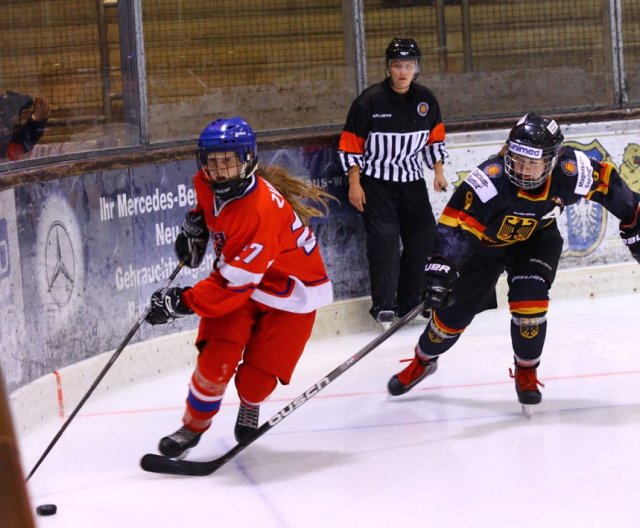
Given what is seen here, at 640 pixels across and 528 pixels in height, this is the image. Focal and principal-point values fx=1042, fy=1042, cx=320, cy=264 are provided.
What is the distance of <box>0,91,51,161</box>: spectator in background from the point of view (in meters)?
3.71

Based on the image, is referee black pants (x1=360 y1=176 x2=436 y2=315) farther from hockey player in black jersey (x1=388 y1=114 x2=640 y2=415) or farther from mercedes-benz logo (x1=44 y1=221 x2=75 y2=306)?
mercedes-benz logo (x1=44 y1=221 x2=75 y2=306)

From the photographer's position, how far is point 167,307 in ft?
9.47

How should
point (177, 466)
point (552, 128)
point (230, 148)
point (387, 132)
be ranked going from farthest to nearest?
point (387, 132) < point (552, 128) < point (177, 466) < point (230, 148)

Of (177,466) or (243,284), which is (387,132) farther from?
(177,466)

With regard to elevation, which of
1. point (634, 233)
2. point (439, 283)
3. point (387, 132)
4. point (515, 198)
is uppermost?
point (387, 132)

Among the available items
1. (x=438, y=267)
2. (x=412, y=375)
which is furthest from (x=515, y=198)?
(x=412, y=375)

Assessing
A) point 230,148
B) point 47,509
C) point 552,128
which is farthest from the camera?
point 552,128

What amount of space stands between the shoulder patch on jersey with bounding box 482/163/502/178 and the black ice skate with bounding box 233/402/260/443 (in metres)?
1.01

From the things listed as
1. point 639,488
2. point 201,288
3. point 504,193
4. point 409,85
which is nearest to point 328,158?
point 409,85

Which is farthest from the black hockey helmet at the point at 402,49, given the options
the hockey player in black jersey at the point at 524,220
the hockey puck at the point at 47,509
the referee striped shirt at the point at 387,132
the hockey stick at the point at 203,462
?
the hockey puck at the point at 47,509

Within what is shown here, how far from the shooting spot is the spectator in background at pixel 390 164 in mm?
4816

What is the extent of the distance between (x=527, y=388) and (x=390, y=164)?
173 cm

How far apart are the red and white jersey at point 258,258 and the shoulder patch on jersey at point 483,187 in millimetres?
544

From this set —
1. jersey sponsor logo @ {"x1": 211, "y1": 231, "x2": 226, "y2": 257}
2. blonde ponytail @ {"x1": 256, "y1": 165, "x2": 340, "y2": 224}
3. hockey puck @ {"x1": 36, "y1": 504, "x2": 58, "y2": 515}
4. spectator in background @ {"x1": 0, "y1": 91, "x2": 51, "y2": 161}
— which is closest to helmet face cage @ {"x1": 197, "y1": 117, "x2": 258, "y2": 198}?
jersey sponsor logo @ {"x1": 211, "y1": 231, "x2": 226, "y2": 257}
